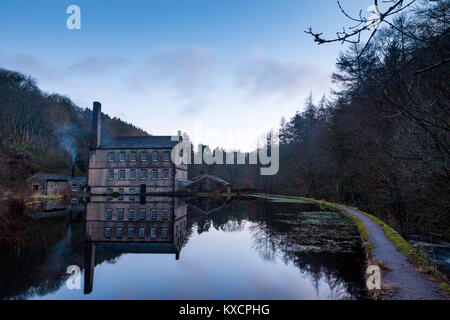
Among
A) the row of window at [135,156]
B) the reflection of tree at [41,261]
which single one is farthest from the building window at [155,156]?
the reflection of tree at [41,261]

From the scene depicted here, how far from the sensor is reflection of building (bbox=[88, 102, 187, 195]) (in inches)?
1383

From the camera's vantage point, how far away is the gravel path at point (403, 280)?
14.6 ft

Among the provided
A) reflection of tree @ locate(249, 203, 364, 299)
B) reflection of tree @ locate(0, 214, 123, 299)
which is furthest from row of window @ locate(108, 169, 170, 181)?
reflection of tree @ locate(249, 203, 364, 299)

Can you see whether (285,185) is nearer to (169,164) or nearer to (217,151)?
(169,164)

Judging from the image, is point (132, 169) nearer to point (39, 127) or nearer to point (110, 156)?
point (110, 156)

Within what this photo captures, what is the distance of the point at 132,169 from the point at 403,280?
33.9 metres

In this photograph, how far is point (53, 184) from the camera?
29219 millimetres

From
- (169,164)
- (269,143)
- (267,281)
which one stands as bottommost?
(267,281)

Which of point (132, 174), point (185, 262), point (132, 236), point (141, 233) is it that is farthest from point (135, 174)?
point (185, 262)

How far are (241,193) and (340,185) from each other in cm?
1650

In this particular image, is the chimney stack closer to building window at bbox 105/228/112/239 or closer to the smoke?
the smoke

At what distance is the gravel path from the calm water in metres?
0.54

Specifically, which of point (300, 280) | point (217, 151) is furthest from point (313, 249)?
point (217, 151)

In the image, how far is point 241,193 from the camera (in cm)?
3884
